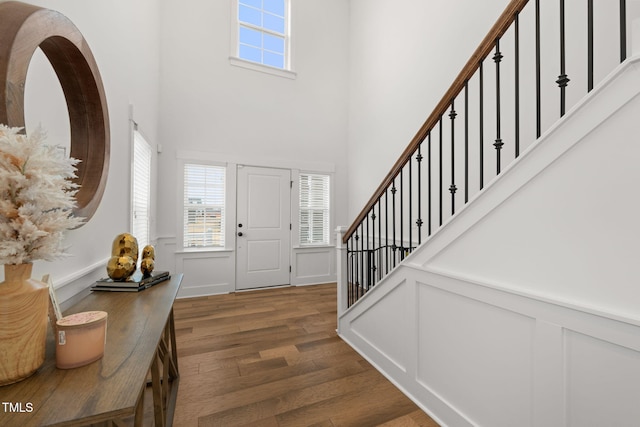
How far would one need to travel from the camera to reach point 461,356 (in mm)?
1567

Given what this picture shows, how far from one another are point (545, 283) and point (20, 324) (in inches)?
69.4

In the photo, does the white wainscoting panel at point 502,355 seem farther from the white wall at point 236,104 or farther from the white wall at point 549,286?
the white wall at point 236,104

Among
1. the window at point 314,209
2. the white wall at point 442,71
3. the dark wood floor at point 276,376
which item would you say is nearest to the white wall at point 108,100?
the dark wood floor at point 276,376

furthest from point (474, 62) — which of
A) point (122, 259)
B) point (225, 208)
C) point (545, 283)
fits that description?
point (225, 208)

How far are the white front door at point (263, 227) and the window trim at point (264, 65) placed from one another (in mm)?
1648

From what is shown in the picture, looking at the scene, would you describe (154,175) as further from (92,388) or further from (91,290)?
(92,388)

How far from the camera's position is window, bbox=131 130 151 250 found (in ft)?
8.76

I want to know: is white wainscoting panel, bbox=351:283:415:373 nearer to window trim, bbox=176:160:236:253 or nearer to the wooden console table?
the wooden console table

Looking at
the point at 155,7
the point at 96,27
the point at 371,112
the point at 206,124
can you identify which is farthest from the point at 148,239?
the point at 371,112

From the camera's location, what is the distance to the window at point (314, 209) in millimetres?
4938

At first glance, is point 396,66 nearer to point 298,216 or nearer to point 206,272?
point 298,216

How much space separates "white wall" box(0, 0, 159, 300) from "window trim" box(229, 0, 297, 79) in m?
1.39

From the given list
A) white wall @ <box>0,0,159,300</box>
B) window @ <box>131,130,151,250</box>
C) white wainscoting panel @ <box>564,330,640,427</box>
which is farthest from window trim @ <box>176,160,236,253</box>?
white wainscoting panel @ <box>564,330,640,427</box>

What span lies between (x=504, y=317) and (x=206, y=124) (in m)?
4.35
